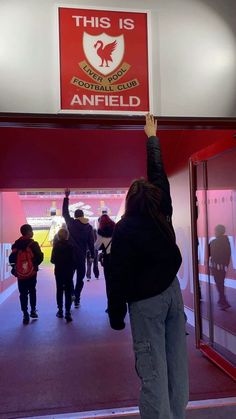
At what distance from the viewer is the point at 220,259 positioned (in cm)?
387

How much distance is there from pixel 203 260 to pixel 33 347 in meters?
2.21

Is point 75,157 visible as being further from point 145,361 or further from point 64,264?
point 145,361

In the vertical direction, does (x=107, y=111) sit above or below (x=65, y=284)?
above

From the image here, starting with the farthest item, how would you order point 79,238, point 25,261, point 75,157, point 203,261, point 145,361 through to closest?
point 79,238 < point 75,157 < point 25,261 < point 203,261 < point 145,361

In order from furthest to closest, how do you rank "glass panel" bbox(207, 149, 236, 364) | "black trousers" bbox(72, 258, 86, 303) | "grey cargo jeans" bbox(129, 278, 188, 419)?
"black trousers" bbox(72, 258, 86, 303) → "glass panel" bbox(207, 149, 236, 364) → "grey cargo jeans" bbox(129, 278, 188, 419)

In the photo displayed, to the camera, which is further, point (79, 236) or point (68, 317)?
point (79, 236)

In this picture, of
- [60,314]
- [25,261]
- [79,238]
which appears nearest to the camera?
[25,261]

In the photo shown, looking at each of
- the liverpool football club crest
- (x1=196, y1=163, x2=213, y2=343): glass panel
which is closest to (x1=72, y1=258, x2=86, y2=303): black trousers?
(x1=196, y1=163, x2=213, y2=343): glass panel

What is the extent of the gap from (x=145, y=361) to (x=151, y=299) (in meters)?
0.30

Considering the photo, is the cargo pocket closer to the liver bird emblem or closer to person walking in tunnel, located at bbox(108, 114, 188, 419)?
person walking in tunnel, located at bbox(108, 114, 188, 419)

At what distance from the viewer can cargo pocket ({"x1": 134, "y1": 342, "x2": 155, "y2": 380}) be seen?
1.92 m

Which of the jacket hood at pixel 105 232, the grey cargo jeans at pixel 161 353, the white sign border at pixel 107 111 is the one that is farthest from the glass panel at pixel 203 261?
the jacket hood at pixel 105 232

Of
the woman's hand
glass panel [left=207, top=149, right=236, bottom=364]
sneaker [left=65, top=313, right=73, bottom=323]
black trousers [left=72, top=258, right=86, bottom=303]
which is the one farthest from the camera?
black trousers [left=72, top=258, right=86, bottom=303]

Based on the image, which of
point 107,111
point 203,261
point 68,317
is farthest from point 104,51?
point 68,317
